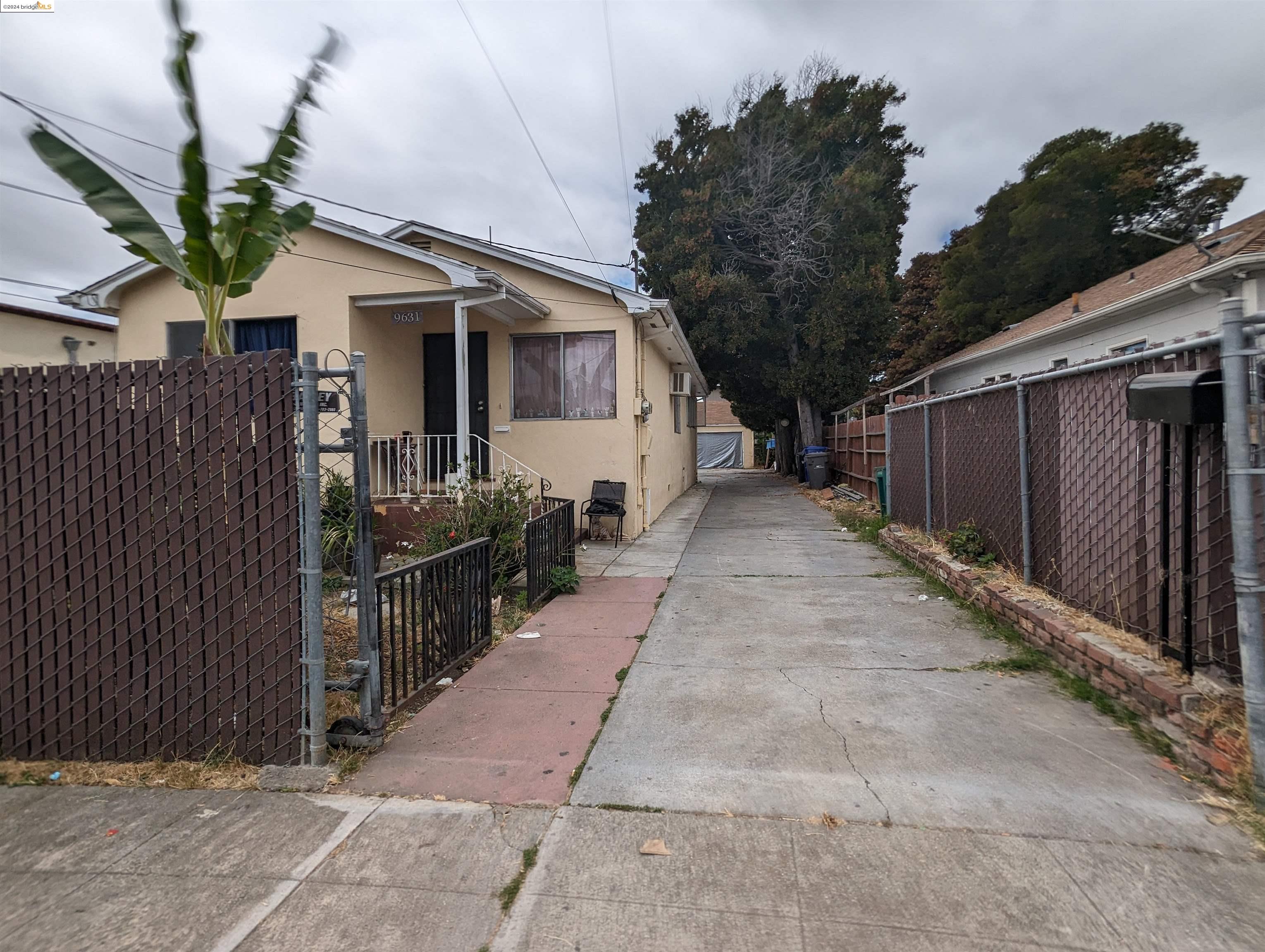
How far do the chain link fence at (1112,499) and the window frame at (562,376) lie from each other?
5022 mm

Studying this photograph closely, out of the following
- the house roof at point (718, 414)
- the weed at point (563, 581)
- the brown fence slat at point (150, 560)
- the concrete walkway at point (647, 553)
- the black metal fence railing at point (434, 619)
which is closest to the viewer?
the brown fence slat at point (150, 560)

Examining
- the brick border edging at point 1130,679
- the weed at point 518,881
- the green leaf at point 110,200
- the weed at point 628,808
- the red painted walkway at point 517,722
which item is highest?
the green leaf at point 110,200

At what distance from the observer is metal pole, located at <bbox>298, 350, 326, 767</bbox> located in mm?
3025

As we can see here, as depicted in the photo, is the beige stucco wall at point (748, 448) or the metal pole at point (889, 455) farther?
the beige stucco wall at point (748, 448)

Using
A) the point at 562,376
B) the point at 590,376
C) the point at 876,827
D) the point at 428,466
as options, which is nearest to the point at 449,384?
the point at 562,376

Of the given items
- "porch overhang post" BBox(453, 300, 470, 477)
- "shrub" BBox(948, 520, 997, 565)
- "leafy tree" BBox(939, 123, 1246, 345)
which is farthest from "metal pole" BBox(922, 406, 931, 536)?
"leafy tree" BBox(939, 123, 1246, 345)

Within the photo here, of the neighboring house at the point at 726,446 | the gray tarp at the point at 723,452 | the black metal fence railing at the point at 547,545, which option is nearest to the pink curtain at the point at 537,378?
the black metal fence railing at the point at 547,545

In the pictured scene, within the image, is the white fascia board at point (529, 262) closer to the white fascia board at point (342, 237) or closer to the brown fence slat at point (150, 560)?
the white fascia board at point (342, 237)

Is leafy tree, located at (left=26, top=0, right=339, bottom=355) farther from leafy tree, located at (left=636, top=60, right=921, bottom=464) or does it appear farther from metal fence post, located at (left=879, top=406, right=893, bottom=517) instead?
leafy tree, located at (left=636, top=60, right=921, bottom=464)

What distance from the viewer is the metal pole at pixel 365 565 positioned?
3197mm

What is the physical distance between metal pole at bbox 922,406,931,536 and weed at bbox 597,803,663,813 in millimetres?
6402

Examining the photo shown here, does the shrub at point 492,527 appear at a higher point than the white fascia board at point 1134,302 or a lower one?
lower

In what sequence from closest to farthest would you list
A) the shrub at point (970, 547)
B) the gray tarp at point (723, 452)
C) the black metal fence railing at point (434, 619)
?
the black metal fence railing at point (434, 619) → the shrub at point (970, 547) → the gray tarp at point (723, 452)

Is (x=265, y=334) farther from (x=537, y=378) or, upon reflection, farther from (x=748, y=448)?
(x=748, y=448)
